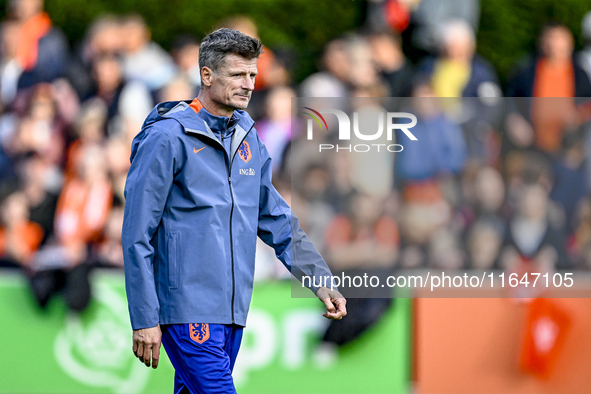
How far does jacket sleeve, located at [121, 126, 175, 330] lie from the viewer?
3324mm

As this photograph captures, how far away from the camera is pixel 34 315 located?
7180mm

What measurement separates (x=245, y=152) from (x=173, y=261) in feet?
1.95

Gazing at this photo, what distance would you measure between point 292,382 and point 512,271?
203 centimetres

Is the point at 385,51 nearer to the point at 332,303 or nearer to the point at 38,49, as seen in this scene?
the point at 38,49

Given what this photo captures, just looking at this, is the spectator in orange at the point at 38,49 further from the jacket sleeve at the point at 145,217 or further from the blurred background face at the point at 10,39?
the jacket sleeve at the point at 145,217

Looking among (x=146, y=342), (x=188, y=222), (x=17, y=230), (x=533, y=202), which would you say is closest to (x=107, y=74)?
(x=17, y=230)

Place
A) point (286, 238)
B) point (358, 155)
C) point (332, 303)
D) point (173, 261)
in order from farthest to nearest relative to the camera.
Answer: point (358, 155)
point (286, 238)
point (332, 303)
point (173, 261)

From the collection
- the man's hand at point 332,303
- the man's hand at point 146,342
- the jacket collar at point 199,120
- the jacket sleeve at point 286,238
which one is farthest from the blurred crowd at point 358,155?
the man's hand at point 146,342

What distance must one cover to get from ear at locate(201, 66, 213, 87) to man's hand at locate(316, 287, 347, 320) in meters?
1.02

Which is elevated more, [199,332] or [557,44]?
[557,44]

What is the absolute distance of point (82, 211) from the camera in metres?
7.25

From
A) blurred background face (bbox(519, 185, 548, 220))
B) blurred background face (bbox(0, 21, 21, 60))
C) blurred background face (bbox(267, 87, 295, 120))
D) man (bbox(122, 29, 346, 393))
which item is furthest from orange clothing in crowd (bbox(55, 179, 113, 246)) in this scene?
man (bbox(122, 29, 346, 393))

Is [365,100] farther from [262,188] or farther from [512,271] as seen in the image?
[262,188]

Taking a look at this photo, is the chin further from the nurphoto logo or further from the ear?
the nurphoto logo
